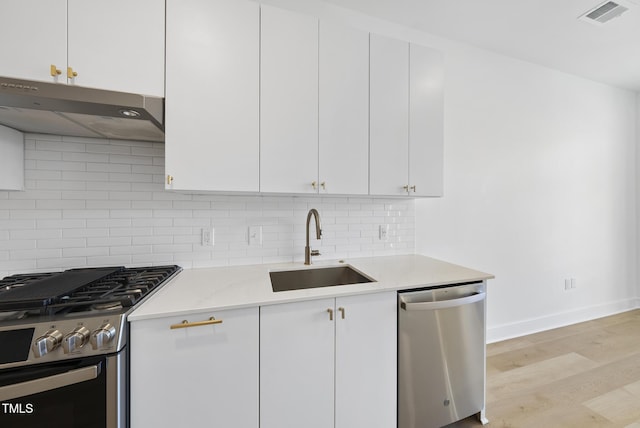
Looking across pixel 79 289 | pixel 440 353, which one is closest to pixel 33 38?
pixel 79 289

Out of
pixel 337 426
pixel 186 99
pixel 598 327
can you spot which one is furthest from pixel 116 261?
pixel 598 327

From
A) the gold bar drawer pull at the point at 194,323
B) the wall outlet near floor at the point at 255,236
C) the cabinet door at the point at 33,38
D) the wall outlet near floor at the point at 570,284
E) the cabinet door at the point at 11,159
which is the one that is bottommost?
the wall outlet near floor at the point at 570,284

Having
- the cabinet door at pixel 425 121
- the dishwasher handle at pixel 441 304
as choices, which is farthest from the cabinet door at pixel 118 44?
the dishwasher handle at pixel 441 304

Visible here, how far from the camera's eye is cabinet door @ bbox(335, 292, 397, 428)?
4.19ft

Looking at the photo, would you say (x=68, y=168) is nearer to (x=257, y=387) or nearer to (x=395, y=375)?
(x=257, y=387)

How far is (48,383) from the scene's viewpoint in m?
0.86

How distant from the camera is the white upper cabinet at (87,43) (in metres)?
1.10

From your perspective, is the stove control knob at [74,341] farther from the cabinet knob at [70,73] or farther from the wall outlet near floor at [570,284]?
the wall outlet near floor at [570,284]

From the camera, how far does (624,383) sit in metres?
1.94

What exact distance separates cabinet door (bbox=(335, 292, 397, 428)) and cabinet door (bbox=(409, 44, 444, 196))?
2.93ft

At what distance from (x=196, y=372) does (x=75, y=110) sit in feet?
4.08

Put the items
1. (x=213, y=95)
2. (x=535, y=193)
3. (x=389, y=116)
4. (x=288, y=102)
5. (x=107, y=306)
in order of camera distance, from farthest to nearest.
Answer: (x=535, y=193)
(x=389, y=116)
(x=288, y=102)
(x=213, y=95)
(x=107, y=306)

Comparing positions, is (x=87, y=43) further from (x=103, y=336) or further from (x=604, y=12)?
(x=604, y=12)

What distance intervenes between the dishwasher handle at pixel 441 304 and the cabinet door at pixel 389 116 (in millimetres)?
720
